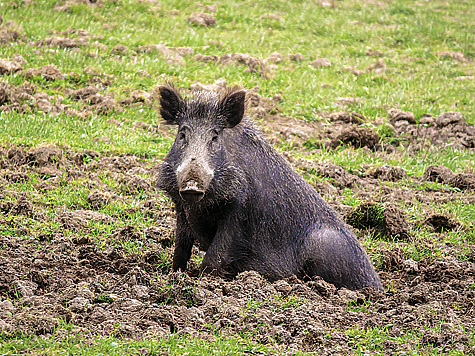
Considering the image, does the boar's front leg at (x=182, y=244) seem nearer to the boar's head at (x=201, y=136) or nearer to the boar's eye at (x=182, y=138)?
the boar's head at (x=201, y=136)

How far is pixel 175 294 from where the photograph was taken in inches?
180

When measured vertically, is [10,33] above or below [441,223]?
above

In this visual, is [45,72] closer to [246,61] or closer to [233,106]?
[246,61]

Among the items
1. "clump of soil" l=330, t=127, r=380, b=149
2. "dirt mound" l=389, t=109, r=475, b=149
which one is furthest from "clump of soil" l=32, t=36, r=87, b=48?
"dirt mound" l=389, t=109, r=475, b=149

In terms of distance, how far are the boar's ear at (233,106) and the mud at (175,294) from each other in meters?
1.47

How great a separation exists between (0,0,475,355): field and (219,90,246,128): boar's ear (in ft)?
1.70

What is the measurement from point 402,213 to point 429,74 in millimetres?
7336

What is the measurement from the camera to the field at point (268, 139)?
13.6 ft

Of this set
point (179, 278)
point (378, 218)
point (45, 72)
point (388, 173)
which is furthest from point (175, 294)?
point (45, 72)

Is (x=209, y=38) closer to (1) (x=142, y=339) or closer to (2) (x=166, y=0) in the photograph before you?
(2) (x=166, y=0)

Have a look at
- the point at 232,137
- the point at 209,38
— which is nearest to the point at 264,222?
the point at 232,137

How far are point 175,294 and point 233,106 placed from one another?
1838mm

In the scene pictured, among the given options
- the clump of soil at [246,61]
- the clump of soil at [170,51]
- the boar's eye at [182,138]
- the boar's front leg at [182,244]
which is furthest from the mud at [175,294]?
the clump of soil at [246,61]

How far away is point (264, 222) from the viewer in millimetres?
5355
